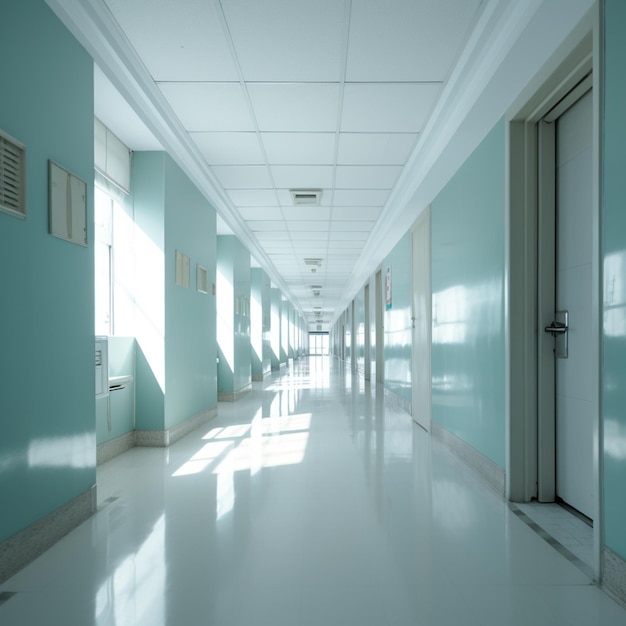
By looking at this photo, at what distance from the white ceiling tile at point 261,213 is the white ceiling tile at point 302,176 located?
3.94 feet

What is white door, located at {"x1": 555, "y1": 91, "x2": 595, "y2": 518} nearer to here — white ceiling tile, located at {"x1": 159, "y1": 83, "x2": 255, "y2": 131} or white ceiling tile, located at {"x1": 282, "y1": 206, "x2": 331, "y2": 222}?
white ceiling tile, located at {"x1": 159, "y1": 83, "x2": 255, "y2": 131}

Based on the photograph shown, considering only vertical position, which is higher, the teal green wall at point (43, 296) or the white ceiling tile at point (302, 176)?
the white ceiling tile at point (302, 176)

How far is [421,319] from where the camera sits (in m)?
7.11

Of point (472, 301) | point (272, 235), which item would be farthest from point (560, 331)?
point (272, 235)

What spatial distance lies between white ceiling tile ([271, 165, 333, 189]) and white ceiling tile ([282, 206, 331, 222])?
1.08 m

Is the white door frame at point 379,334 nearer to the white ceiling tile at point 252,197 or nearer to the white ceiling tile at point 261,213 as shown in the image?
the white ceiling tile at point 261,213

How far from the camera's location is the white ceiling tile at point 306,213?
312 inches

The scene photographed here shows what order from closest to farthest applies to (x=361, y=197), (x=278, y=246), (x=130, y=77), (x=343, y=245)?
1. (x=130, y=77)
2. (x=361, y=197)
3. (x=343, y=245)
4. (x=278, y=246)

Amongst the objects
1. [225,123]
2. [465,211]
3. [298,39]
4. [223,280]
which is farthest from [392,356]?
[298,39]

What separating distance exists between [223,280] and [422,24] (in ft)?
21.8

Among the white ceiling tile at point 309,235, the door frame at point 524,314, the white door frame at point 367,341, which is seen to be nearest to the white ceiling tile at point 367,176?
the door frame at point 524,314

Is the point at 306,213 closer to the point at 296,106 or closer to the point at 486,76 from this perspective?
the point at 296,106

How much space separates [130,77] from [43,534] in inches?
124

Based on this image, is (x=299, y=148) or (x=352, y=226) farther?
(x=352, y=226)
